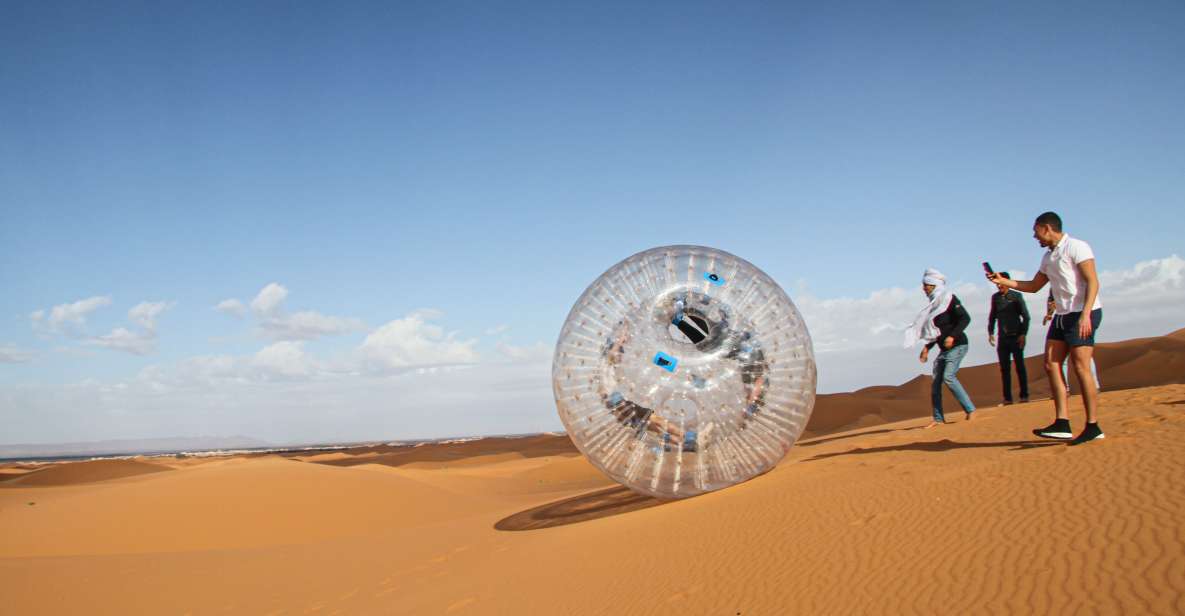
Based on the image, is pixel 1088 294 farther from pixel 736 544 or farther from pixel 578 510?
pixel 578 510

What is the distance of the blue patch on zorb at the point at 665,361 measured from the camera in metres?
5.45

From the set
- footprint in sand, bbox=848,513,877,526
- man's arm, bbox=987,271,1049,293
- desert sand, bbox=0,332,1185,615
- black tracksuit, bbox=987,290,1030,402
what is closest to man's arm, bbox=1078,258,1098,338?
man's arm, bbox=987,271,1049,293

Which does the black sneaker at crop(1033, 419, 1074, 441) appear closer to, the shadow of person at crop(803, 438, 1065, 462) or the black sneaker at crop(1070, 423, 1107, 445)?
the shadow of person at crop(803, 438, 1065, 462)

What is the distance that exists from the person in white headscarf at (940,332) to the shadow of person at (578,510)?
158 inches

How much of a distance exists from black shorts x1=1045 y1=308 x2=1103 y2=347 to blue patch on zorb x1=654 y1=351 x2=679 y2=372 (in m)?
3.18

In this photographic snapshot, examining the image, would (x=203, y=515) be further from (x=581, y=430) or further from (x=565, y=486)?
(x=581, y=430)

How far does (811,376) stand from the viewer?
583cm

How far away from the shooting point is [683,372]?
17.9 feet

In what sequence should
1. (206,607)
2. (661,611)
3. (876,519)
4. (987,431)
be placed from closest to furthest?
(661,611), (876,519), (206,607), (987,431)

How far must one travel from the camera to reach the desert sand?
3.34 meters

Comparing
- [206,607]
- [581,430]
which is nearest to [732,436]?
[581,430]

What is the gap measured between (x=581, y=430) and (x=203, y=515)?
7.52 metres

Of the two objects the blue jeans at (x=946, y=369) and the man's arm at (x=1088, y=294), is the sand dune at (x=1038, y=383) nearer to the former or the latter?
the blue jeans at (x=946, y=369)

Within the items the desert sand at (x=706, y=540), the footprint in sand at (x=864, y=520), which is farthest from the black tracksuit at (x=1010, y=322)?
the footprint in sand at (x=864, y=520)
